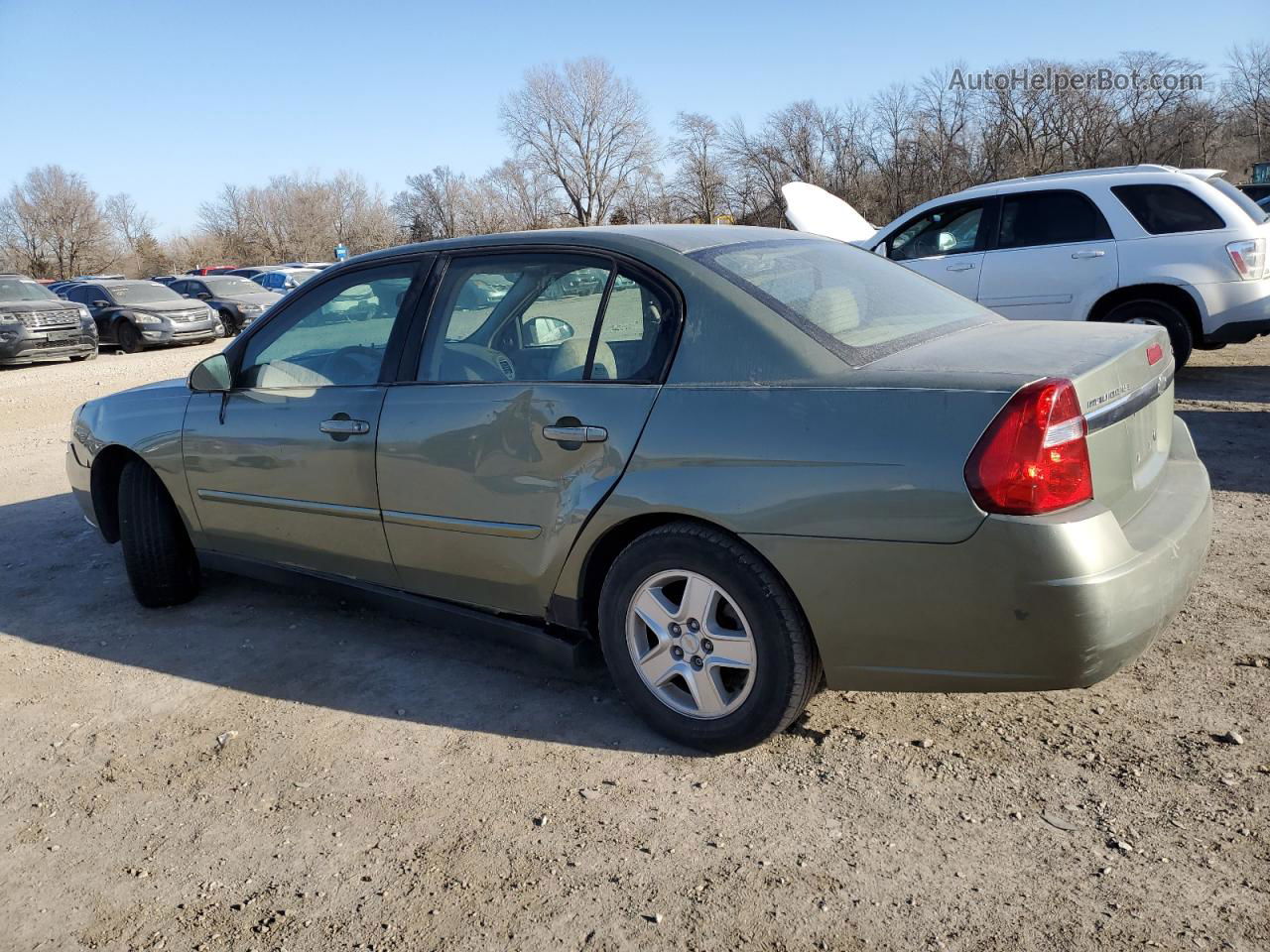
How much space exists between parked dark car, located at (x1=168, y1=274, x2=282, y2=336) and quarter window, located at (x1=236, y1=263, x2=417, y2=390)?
2104 centimetres

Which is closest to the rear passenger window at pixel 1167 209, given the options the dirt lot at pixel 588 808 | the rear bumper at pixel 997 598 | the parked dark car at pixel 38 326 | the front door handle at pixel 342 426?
the dirt lot at pixel 588 808

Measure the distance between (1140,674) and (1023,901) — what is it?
4.48 ft

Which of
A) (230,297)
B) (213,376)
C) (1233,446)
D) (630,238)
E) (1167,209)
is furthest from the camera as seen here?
(230,297)

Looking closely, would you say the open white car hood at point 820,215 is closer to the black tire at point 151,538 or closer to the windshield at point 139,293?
the black tire at point 151,538

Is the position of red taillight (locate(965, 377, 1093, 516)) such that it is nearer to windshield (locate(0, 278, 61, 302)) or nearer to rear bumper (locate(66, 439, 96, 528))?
rear bumper (locate(66, 439, 96, 528))

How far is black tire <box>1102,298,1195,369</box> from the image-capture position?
318 inches

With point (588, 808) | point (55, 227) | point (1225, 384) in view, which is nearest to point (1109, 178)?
point (1225, 384)

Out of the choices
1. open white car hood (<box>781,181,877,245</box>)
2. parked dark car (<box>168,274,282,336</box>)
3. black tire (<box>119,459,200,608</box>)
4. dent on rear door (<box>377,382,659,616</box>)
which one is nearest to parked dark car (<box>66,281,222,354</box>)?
parked dark car (<box>168,274,282,336</box>)

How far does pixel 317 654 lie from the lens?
159 inches

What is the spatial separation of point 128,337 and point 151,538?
18205mm

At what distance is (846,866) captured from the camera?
246 centimetres

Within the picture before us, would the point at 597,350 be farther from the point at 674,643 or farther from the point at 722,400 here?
the point at 674,643

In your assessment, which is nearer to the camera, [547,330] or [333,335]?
[547,330]

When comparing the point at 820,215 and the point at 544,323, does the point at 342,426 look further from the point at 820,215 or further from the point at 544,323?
the point at 820,215
